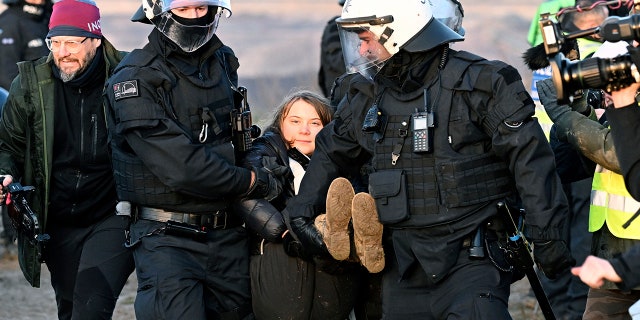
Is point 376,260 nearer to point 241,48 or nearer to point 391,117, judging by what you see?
point 391,117

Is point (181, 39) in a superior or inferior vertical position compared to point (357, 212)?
superior

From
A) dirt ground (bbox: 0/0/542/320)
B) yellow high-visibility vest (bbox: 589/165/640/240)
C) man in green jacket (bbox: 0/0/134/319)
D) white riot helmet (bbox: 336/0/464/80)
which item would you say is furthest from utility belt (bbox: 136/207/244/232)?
dirt ground (bbox: 0/0/542/320)

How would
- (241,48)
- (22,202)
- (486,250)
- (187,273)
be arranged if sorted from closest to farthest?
(486,250) → (187,273) → (22,202) → (241,48)

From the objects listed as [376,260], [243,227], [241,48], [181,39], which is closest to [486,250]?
[376,260]

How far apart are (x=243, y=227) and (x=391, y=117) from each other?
1.16 meters

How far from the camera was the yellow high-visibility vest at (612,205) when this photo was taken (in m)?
5.47

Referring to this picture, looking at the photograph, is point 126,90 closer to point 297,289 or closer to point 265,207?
point 265,207

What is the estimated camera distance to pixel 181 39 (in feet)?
19.7

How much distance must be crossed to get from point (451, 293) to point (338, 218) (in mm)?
625

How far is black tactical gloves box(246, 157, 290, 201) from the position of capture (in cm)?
603

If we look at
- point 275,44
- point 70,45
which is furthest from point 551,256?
point 275,44

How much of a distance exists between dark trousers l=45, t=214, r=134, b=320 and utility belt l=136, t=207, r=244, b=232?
0.44m

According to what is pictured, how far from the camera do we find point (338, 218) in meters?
5.58

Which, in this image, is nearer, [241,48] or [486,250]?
[486,250]
